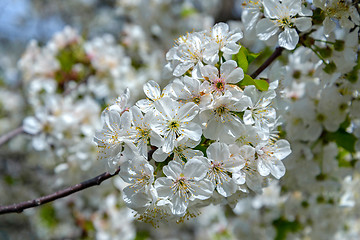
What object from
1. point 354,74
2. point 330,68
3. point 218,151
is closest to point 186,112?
point 218,151

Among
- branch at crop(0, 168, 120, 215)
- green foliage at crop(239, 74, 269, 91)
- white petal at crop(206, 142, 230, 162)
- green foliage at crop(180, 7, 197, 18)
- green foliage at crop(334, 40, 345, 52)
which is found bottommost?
green foliage at crop(180, 7, 197, 18)

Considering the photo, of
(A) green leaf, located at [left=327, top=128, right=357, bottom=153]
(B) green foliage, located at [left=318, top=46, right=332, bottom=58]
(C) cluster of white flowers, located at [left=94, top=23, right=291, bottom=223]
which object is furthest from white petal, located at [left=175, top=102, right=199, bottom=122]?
(A) green leaf, located at [left=327, top=128, right=357, bottom=153]

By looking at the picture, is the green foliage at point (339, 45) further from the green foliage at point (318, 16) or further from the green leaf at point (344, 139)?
the green leaf at point (344, 139)

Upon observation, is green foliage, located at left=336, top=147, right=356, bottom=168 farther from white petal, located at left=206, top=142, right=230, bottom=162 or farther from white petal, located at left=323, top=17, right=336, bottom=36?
white petal, located at left=206, top=142, right=230, bottom=162

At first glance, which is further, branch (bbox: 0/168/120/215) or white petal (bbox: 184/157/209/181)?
branch (bbox: 0/168/120/215)

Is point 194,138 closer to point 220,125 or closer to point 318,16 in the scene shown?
point 220,125

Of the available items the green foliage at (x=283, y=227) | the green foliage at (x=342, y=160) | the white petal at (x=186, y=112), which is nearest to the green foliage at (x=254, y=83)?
the white petal at (x=186, y=112)

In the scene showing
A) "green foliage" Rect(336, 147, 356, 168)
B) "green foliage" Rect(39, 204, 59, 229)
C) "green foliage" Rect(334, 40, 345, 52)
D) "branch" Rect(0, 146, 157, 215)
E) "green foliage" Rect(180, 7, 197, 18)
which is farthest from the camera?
"green foliage" Rect(180, 7, 197, 18)
